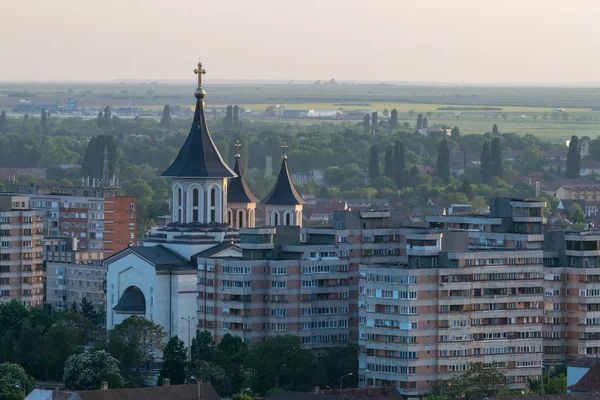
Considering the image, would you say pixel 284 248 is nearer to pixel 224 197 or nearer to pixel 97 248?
pixel 224 197

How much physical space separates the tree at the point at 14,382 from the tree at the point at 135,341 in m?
6.49

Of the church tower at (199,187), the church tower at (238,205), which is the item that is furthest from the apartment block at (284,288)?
the church tower at (238,205)

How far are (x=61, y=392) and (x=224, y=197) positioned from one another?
101 feet

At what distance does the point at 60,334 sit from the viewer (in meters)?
106

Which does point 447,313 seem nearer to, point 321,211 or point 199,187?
point 199,187

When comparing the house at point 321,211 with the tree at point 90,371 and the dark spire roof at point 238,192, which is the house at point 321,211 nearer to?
the dark spire roof at point 238,192

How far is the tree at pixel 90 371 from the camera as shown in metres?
96.3

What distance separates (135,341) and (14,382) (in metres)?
11.9

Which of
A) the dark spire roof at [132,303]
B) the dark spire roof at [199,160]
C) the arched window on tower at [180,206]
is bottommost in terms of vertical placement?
the dark spire roof at [132,303]

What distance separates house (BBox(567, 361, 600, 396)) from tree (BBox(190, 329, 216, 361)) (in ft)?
50.0

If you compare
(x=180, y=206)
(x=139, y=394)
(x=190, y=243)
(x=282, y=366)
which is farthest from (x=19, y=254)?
(x=139, y=394)

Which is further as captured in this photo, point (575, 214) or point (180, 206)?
point (575, 214)

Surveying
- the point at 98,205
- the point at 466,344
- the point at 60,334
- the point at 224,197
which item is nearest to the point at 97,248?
the point at 98,205

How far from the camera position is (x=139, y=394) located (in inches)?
3457
